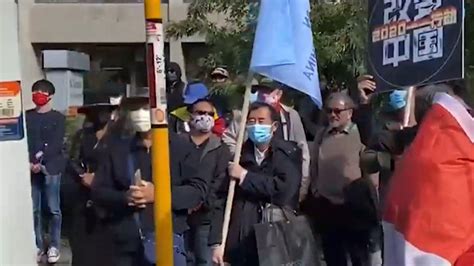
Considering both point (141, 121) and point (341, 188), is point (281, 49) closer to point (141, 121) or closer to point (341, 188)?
point (141, 121)

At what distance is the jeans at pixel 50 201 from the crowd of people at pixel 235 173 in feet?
2.64

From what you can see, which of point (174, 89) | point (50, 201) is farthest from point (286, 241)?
point (50, 201)

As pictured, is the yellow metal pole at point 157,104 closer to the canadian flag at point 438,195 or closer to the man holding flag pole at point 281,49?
the man holding flag pole at point 281,49

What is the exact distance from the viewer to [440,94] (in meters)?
4.64

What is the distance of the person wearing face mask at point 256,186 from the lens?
7.68 meters

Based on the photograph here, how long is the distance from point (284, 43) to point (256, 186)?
964mm

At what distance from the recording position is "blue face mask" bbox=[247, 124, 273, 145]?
793cm

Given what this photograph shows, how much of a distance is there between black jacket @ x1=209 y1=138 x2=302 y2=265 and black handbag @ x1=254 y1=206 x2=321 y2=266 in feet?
0.31

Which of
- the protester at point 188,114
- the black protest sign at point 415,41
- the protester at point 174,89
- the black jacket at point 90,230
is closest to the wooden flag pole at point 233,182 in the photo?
the black jacket at point 90,230

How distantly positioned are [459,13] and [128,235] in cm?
261

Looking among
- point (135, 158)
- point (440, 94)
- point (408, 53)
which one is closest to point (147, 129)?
point (135, 158)

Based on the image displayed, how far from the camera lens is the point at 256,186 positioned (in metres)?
7.63

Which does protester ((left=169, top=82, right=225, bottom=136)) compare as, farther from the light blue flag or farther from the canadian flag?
the canadian flag

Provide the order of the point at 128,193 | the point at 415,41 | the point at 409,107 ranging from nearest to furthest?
the point at 415,41 → the point at 128,193 → the point at 409,107
